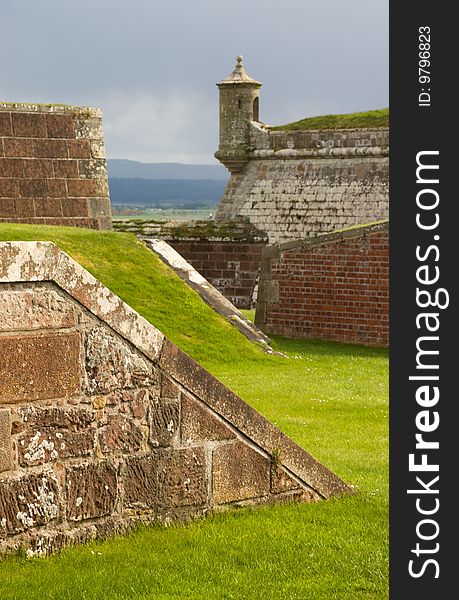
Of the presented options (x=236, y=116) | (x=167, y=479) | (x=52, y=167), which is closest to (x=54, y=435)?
(x=167, y=479)

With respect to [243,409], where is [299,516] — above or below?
below

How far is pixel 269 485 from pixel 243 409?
53 centimetres

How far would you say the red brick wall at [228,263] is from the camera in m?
33.8

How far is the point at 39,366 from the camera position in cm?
578

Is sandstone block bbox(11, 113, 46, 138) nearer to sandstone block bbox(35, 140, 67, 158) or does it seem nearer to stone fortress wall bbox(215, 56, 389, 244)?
sandstone block bbox(35, 140, 67, 158)

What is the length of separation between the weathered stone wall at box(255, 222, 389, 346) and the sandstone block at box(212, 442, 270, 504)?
12.2 metres

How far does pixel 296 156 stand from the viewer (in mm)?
38094

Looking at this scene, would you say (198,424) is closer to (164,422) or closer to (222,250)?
(164,422)

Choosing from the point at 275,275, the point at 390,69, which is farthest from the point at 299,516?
the point at 275,275

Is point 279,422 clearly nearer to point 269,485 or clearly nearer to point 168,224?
point 269,485

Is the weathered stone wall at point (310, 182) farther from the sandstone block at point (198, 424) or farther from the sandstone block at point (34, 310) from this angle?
the sandstone block at point (34, 310)

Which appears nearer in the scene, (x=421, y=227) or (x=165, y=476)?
(x=421, y=227)

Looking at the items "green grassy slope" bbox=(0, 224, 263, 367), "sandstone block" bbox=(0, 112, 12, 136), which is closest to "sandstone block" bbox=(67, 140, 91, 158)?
"sandstone block" bbox=(0, 112, 12, 136)

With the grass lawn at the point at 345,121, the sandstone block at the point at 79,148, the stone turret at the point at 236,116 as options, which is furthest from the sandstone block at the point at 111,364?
the stone turret at the point at 236,116
